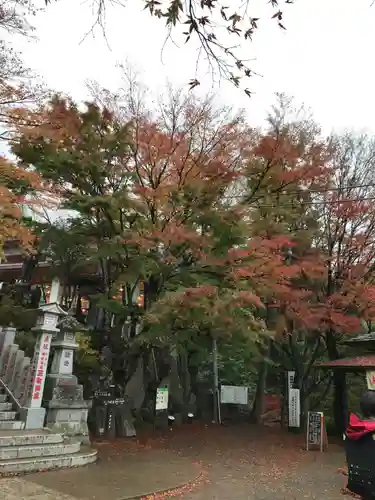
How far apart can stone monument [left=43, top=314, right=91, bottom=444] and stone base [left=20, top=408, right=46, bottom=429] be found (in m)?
0.24

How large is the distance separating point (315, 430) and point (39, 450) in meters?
8.67

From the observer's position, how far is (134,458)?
32.3 ft

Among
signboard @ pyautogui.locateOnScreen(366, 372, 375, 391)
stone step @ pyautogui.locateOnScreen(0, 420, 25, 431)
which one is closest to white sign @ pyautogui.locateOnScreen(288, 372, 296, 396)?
signboard @ pyautogui.locateOnScreen(366, 372, 375, 391)

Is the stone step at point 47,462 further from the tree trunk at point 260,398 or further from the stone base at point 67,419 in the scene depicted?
the tree trunk at point 260,398

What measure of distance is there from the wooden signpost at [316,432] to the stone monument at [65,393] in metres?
6.90

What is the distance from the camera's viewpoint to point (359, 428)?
3102mm

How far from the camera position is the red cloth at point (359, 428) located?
9.94ft

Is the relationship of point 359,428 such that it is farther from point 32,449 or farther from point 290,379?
point 290,379

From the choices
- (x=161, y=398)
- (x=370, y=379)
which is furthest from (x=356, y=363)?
(x=161, y=398)

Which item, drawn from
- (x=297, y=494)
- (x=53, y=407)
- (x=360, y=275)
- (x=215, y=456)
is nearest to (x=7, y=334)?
(x=53, y=407)

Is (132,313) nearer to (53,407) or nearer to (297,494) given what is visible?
(53,407)

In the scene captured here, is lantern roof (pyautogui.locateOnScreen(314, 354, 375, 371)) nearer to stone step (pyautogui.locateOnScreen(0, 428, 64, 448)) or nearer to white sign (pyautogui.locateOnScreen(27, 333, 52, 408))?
stone step (pyautogui.locateOnScreen(0, 428, 64, 448))

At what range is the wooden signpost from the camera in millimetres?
13148

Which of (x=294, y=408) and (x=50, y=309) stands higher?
(x=50, y=309)
